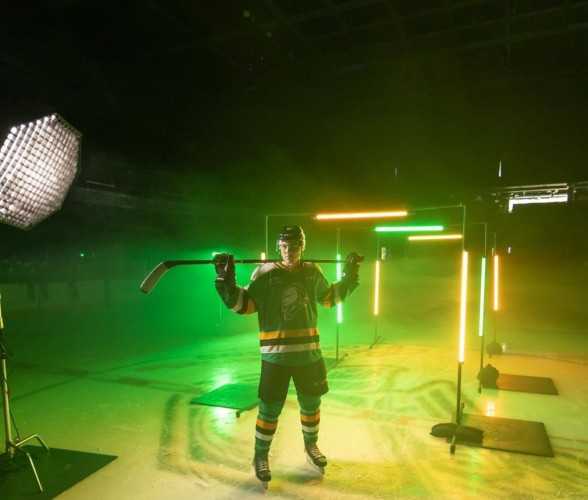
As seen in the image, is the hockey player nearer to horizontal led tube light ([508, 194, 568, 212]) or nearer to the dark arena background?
the dark arena background

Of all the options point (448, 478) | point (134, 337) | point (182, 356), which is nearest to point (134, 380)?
point (182, 356)

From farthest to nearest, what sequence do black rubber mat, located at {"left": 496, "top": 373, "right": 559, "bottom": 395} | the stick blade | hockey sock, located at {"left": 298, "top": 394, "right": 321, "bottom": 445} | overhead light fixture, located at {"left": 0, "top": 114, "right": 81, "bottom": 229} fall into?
black rubber mat, located at {"left": 496, "top": 373, "right": 559, "bottom": 395} < hockey sock, located at {"left": 298, "top": 394, "right": 321, "bottom": 445} < the stick blade < overhead light fixture, located at {"left": 0, "top": 114, "right": 81, "bottom": 229}

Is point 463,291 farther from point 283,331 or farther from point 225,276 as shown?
point 225,276

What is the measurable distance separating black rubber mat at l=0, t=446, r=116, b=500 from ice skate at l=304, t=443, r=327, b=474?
178 cm

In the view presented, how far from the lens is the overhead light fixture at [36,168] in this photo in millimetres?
1964

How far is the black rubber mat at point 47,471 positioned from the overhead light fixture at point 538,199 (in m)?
8.12

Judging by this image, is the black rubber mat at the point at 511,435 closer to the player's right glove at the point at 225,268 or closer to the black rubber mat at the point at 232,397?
the black rubber mat at the point at 232,397

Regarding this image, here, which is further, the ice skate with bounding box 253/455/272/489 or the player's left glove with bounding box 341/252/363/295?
the player's left glove with bounding box 341/252/363/295

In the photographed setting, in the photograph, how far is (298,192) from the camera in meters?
9.86

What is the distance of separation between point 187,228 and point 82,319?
451 centimetres

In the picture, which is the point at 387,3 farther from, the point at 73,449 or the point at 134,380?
the point at 134,380

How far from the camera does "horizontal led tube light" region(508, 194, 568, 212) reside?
25.4 ft

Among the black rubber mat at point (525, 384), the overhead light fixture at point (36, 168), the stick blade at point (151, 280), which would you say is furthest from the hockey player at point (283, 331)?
the black rubber mat at point (525, 384)

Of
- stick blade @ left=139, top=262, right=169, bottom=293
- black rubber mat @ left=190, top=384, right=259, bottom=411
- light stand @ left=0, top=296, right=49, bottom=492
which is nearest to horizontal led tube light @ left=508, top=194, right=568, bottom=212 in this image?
black rubber mat @ left=190, top=384, right=259, bottom=411
